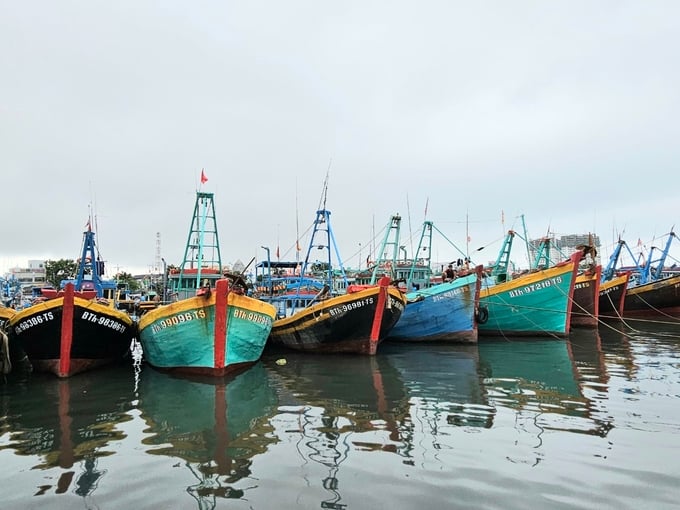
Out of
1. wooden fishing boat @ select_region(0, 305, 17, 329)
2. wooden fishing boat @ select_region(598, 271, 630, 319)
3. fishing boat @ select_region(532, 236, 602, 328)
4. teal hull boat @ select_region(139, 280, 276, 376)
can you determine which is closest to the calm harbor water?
teal hull boat @ select_region(139, 280, 276, 376)

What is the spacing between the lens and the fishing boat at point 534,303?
18625 millimetres

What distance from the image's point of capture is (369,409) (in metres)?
8.30

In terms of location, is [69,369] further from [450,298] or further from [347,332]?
[450,298]

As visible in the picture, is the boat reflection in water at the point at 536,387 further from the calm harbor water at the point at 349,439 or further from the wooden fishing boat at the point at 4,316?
the wooden fishing boat at the point at 4,316

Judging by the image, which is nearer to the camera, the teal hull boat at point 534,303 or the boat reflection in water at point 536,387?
the boat reflection in water at point 536,387

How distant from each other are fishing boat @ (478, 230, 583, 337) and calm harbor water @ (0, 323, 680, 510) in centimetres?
694

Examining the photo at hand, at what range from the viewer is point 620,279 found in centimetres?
2578

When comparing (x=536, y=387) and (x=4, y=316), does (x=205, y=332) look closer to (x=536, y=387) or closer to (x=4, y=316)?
(x=4, y=316)

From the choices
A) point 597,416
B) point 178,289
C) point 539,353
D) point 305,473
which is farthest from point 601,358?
point 178,289

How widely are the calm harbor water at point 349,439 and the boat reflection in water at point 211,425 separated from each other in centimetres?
3

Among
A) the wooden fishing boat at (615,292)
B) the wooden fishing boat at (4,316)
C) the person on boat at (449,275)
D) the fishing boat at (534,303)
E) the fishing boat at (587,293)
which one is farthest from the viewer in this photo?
the wooden fishing boat at (615,292)

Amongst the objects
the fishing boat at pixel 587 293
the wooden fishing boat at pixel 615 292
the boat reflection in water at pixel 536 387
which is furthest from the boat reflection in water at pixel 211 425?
the wooden fishing boat at pixel 615 292

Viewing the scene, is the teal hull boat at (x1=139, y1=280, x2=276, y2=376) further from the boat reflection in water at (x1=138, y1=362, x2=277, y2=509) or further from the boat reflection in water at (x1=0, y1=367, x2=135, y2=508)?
the boat reflection in water at (x1=0, y1=367, x2=135, y2=508)

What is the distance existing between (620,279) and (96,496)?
90.2ft
